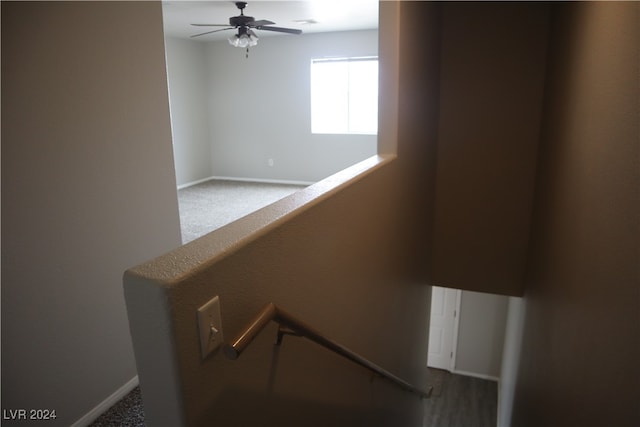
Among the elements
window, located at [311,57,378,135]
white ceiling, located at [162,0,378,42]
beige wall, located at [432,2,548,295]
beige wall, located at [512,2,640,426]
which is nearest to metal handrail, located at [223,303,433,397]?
beige wall, located at [512,2,640,426]

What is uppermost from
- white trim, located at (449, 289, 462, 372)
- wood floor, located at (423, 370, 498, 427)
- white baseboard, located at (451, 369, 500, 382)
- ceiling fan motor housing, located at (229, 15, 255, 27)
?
ceiling fan motor housing, located at (229, 15, 255, 27)

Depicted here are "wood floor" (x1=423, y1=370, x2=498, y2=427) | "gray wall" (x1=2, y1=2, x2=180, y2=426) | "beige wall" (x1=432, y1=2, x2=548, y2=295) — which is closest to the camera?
"gray wall" (x1=2, y1=2, x2=180, y2=426)

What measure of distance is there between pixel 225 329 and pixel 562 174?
2.08 m

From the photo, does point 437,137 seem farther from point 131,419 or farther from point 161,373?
point 161,373

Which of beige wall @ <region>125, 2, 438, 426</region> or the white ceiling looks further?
the white ceiling

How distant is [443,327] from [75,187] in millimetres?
5552

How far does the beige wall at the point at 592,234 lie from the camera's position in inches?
47.0

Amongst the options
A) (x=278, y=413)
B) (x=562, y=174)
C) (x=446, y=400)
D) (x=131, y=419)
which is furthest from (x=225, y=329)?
(x=446, y=400)

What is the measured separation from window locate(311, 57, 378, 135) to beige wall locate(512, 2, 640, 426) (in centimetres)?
384

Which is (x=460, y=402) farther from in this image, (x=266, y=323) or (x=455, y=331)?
(x=266, y=323)

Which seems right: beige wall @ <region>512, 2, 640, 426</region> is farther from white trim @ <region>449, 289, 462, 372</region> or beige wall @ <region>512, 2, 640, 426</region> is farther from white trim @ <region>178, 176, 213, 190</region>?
white trim @ <region>178, 176, 213, 190</region>

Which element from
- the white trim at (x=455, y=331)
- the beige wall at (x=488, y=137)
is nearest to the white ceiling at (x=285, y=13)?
the beige wall at (x=488, y=137)

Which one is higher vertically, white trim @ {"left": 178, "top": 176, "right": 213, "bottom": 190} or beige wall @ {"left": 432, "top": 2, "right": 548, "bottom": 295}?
beige wall @ {"left": 432, "top": 2, "right": 548, "bottom": 295}

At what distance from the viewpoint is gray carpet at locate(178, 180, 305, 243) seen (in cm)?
481
